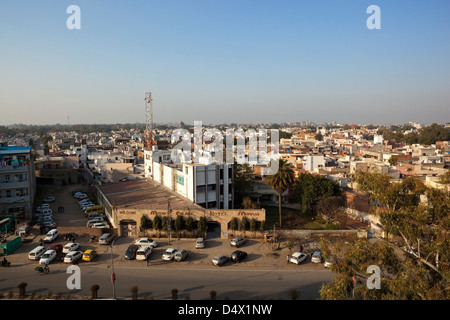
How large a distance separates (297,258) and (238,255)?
125 inches

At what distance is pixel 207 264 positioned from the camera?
1758cm

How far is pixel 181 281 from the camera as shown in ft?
50.6

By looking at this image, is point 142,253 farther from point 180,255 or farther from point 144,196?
point 144,196

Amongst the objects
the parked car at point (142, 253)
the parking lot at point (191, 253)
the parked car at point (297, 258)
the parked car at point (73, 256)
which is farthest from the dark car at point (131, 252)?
the parked car at point (297, 258)

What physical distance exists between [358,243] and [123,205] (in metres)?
19.2

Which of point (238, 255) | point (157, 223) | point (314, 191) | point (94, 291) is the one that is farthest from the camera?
point (314, 191)

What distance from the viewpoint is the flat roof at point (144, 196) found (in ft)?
78.7

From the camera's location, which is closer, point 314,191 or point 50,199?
point 314,191

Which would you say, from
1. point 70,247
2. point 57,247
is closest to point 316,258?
point 70,247

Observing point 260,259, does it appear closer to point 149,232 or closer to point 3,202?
point 149,232

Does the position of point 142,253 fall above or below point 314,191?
below

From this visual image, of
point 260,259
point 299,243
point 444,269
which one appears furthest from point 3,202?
point 444,269

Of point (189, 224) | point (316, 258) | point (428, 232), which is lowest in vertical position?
point (316, 258)

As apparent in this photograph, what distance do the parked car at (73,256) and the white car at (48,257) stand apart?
77 centimetres
